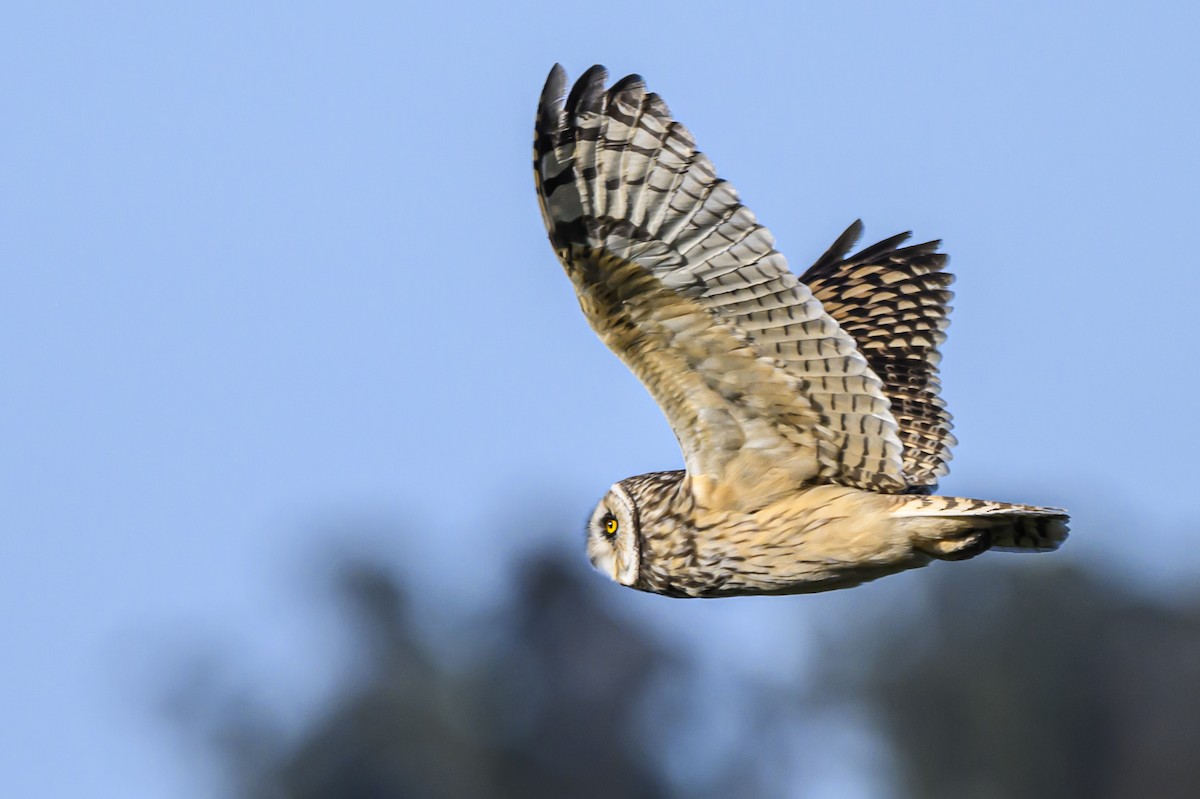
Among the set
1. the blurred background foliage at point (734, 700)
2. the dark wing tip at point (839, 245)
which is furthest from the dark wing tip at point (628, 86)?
the blurred background foliage at point (734, 700)

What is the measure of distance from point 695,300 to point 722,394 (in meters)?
0.42

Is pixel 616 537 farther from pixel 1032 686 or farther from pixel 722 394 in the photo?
pixel 1032 686

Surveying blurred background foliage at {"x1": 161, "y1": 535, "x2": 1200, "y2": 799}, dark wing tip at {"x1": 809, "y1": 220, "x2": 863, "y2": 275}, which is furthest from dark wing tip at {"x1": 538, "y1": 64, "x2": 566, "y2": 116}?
blurred background foliage at {"x1": 161, "y1": 535, "x2": 1200, "y2": 799}

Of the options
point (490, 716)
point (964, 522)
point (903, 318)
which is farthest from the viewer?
point (490, 716)

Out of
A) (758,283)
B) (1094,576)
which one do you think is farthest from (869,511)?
(1094,576)

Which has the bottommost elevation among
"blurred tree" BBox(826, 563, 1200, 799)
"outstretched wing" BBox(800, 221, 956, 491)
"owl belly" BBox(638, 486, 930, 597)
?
"blurred tree" BBox(826, 563, 1200, 799)

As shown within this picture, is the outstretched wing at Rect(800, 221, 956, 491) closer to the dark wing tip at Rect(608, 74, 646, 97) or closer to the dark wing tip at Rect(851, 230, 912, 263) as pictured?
the dark wing tip at Rect(851, 230, 912, 263)

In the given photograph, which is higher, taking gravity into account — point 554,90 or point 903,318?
point 554,90

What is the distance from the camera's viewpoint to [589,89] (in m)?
5.65

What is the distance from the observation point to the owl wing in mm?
5711

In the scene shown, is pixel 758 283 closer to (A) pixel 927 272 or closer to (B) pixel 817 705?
(A) pixel 927 272

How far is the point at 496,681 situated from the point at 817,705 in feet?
19.1

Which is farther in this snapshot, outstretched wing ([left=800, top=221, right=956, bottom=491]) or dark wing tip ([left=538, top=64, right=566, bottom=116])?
outstretched wing ([left=800, top=221, right=956, bottom=491])

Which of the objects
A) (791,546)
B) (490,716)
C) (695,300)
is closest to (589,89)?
(695,300)
